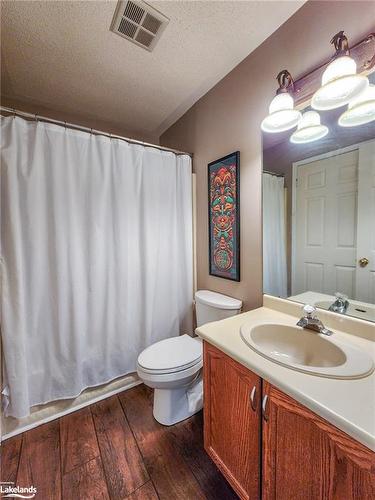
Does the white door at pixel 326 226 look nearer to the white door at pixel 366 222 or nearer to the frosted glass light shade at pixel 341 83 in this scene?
the white door at pixel 366 222

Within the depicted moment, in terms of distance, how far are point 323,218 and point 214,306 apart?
2.93 ft

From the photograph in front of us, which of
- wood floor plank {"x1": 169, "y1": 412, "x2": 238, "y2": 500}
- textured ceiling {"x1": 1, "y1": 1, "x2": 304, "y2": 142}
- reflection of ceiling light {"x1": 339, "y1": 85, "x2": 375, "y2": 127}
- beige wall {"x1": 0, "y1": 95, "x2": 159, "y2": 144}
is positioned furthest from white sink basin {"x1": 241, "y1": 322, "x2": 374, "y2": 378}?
beige wall {"x1": 0, "y1": 95, "x2": 159, "y2": 144}

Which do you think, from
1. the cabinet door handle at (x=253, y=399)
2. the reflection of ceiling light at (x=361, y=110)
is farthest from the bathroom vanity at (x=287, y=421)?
the reflection of ceiling light at (x=361, y=110)

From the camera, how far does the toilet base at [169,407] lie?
4.58ft

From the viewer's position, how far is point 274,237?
4.42 ft

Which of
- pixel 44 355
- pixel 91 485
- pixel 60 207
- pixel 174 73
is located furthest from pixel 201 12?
pixel 91 485

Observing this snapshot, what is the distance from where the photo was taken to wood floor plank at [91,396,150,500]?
106 cm

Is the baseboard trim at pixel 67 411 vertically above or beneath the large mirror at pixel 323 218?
beneath

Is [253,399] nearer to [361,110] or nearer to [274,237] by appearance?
[274,237]

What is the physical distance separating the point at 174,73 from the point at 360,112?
126 cm

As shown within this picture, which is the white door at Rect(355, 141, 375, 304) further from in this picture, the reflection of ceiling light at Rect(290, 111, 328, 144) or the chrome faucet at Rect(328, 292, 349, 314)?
the reflection of ceiling light at Rect(290, 111, 328, 144)

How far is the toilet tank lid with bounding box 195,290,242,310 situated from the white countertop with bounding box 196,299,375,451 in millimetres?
545

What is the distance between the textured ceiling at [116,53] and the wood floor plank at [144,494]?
2.41 m

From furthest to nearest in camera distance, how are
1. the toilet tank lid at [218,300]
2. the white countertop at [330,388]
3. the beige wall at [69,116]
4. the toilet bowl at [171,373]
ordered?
the beige wall at [69,116] < the toilet tank lid at [218,300] < the toilet bowl at [171,373] < the white countertop at [330,388]
